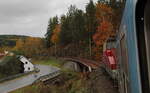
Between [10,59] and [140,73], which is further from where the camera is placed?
[10,59]

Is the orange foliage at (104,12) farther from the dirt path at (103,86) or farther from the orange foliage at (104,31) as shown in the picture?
the dirt path at (103,86)

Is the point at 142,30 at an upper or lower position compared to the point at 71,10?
lower

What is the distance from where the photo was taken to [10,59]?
65250 millimetres

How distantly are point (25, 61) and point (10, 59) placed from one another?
2418cm

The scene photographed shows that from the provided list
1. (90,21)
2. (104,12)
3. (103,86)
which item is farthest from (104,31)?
(103,86)

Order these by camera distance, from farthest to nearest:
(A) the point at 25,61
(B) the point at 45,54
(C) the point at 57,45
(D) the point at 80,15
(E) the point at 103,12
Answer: (B) the point at 45,54
(C) the point at 57,45
(A) the point at 25,61
(D) the point at 80,15
(E) the point at 103,12

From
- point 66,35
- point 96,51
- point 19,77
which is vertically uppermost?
point 66,35

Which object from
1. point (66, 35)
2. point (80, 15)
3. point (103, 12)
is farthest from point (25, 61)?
point (103, 12)

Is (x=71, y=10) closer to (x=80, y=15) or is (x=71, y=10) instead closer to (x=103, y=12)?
(x=80, y=15)

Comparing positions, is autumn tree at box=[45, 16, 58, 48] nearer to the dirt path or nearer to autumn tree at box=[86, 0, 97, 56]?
autumn tree at box=[86, 0, 97, 56]

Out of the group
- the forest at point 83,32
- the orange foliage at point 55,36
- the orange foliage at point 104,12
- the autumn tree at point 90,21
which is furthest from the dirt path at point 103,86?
the orange foliage at point 55,36

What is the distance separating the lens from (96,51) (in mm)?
62875

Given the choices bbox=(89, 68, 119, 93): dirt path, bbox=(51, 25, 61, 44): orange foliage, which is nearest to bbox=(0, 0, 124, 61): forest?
bbox=(51, 25, 61, 44): orange foliage

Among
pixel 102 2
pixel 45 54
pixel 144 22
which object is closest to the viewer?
pixel 144 22
